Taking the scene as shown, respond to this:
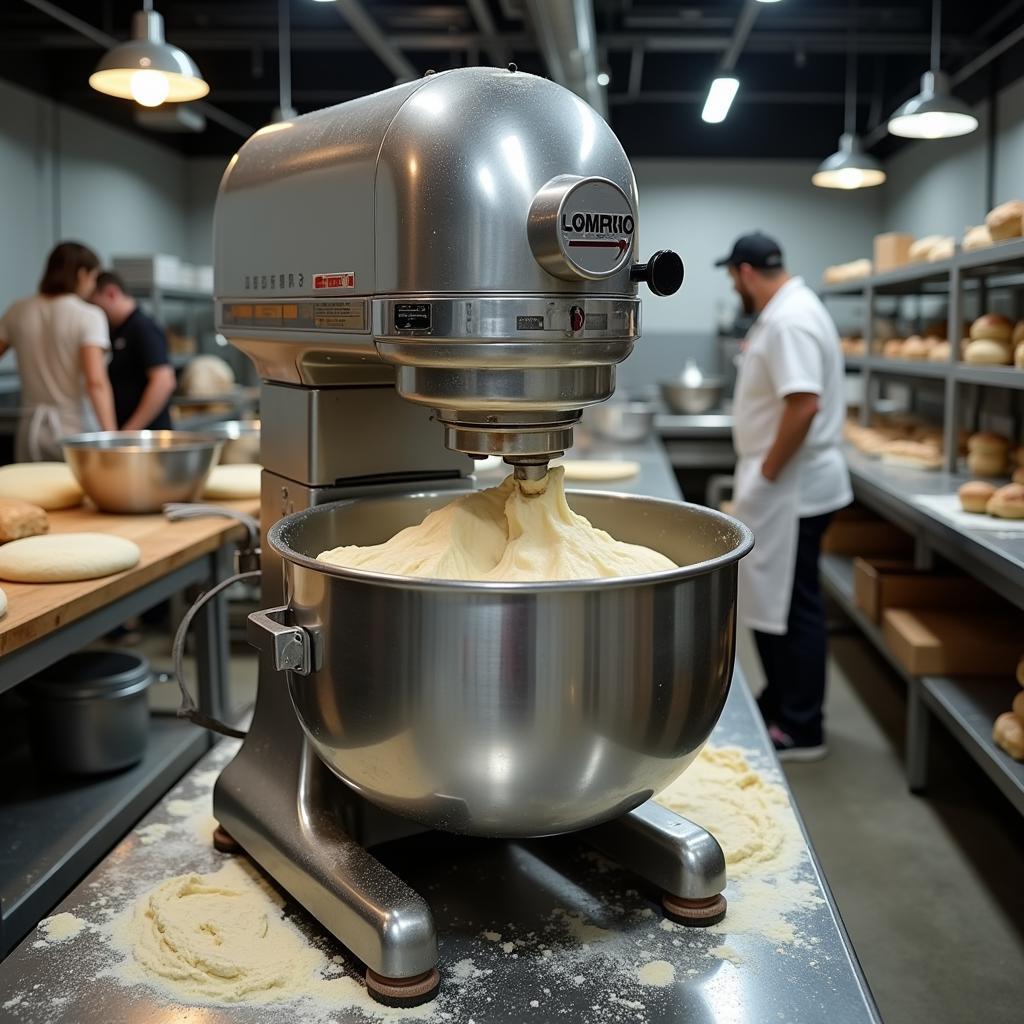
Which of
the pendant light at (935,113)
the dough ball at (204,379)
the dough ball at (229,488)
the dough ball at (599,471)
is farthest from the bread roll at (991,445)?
the dough ball at (204,379)

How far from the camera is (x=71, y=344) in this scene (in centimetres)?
408

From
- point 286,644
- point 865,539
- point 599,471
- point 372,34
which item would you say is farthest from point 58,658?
point 372,34

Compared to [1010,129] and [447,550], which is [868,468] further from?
[447,550]

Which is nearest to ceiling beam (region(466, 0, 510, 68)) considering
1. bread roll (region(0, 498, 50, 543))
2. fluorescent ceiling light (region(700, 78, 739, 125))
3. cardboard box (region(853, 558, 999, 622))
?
fluorescent ceiling light (region(700, 78, 739, 125))

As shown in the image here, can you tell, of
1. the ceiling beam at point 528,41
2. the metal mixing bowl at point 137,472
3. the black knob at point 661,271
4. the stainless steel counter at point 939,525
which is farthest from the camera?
the ceiling beam at point 528,41

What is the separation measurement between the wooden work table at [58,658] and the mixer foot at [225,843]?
1.80ft

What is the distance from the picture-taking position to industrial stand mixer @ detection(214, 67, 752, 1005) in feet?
2.76

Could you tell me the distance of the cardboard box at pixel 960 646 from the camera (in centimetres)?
308

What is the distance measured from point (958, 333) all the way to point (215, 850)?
11.2 feet

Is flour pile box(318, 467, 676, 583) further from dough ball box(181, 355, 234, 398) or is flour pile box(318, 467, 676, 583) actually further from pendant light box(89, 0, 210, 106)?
dough ball box(181, 355, 234, 398)

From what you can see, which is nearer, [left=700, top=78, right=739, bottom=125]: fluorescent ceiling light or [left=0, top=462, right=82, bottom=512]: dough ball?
[left=0, top=462, right=82, bottom=512]: dough ball

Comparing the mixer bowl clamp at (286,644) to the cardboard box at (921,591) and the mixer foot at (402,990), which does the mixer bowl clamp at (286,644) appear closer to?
the mixer foot at (402,990)

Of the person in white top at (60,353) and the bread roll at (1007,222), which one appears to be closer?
the bread roll at (1007,222)

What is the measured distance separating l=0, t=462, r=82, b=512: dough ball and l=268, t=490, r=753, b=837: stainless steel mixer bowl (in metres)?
1.72
